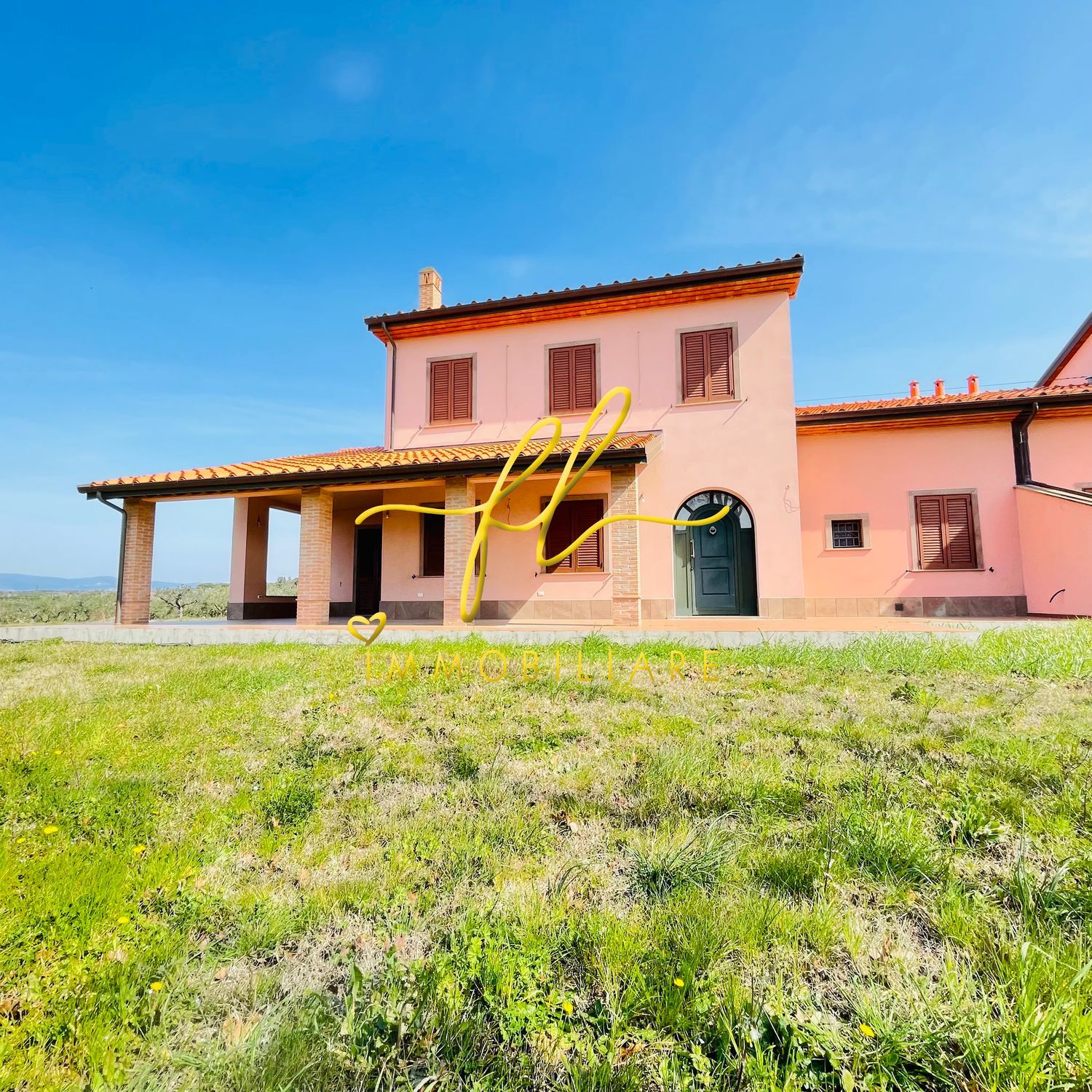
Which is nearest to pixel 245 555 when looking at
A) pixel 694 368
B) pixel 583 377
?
pixel 583 377

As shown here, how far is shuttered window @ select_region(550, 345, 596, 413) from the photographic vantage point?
13.3 meters

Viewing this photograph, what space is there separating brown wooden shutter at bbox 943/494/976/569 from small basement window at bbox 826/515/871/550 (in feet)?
5.80

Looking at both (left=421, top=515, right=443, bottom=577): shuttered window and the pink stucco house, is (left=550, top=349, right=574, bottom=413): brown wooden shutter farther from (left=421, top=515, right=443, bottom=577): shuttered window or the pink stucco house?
(left=421, top=515, right=443, bottom=577): shuttered window

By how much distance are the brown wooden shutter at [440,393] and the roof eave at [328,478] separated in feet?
9.97

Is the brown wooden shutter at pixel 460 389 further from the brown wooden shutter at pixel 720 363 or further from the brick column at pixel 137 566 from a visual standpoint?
the brick column at pixel 137 566

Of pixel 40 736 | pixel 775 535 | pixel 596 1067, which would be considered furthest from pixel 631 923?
pixel 775 535

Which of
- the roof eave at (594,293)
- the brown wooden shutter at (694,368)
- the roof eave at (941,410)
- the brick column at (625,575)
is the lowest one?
the brick column at (625,575)

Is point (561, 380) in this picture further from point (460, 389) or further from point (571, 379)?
point (460, 389)

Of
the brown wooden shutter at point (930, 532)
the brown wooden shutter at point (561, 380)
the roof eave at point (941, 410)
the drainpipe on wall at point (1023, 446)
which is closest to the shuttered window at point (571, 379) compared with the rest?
the brown wooden shutter at point (561, 380)

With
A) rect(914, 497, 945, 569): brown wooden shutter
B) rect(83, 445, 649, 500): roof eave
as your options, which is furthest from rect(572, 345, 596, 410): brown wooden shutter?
rect(914, 497, 945, 569): brown wooden shutter

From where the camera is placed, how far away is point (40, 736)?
425cm

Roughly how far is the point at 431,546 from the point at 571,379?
5.32 meters

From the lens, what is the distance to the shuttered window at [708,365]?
1252 cm

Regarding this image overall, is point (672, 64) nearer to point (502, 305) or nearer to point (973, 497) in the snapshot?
point (502, 305)
